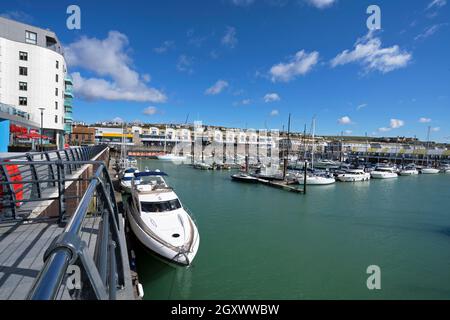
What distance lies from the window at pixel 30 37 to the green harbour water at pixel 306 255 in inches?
1561

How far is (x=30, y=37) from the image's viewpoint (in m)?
41.7

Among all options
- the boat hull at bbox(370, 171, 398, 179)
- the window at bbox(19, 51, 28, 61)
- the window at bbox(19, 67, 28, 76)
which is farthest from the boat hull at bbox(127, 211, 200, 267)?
the boat hull at bbox(370, 171, 398, 179)

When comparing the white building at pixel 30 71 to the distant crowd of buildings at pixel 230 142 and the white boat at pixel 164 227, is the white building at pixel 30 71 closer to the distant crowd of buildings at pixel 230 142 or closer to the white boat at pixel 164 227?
the white boat at pixel 164 227

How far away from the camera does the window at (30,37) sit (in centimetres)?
4125

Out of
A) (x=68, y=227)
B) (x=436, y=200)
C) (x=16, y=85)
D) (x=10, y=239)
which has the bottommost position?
(x=436, y=200)

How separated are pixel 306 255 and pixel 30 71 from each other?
159 ft

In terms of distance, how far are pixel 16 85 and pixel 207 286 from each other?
46.7 meters

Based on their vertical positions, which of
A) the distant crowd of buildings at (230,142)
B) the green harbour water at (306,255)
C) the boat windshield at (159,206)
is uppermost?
the distant crowd of buildings at (230,142)

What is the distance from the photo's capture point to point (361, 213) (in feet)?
84.2

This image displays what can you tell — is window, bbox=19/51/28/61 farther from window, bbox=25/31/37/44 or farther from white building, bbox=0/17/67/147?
window, bbox=25/31/37/44

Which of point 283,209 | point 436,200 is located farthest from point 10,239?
point 436,200

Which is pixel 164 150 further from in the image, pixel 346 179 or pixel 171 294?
pixel 171 294

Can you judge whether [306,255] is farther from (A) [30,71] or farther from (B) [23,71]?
(B) [23,71]

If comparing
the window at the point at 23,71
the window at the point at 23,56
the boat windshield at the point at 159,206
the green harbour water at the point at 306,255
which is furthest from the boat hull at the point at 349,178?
the window at the point at 23,56
